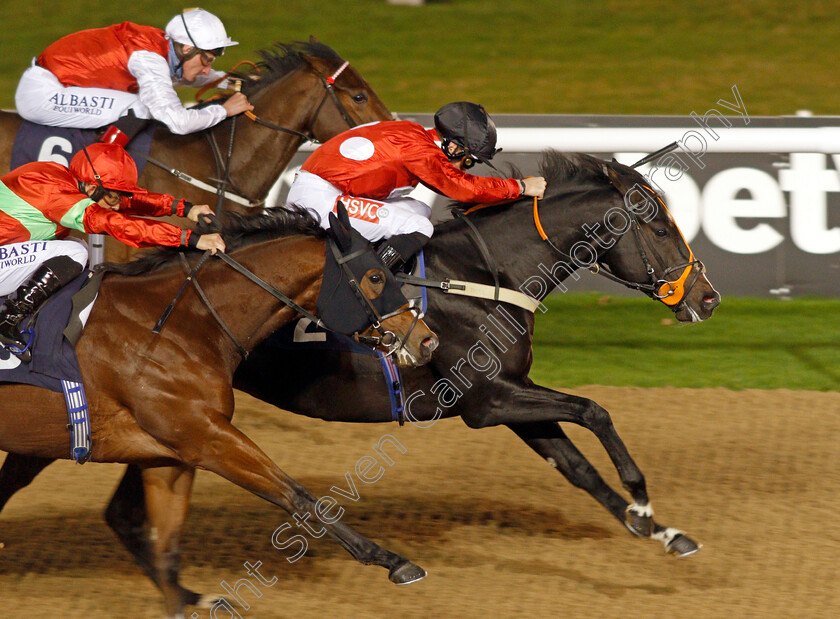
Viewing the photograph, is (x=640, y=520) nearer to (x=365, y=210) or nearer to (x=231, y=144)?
(x=365, y=210)

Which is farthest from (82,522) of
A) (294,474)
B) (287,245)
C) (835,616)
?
(835,616)

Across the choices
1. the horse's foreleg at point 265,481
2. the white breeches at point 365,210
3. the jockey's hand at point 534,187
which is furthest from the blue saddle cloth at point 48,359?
the jockey's hand at point 534,187

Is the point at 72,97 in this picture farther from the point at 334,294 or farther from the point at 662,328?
the point at 662,328

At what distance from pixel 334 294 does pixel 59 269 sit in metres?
0.97

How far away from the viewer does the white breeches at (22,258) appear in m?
3.79

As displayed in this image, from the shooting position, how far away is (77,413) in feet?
12.1

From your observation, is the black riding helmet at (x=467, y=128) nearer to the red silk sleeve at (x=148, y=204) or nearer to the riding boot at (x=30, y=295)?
the red silk sleeve at (x=148, y=204)

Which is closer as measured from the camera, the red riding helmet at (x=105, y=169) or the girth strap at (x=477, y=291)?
the red riding helmet at (x=105, y=169)

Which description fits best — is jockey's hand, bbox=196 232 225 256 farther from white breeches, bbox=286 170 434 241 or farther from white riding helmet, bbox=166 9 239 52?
white riding helmet, bbox=166 9 239 52

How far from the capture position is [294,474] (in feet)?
18.1

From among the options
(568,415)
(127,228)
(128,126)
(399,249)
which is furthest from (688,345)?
(127,228)

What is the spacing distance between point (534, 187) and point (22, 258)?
202cm

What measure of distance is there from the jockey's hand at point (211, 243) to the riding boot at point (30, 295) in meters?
0.45

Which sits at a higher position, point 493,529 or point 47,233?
point 47,233
